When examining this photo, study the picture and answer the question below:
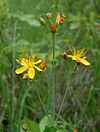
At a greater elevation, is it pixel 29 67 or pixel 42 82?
pixel 29 67

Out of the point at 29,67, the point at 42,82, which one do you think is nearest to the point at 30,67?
the point at 29,67

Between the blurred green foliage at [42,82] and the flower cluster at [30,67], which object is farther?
the blurred green foliage at [42,82]

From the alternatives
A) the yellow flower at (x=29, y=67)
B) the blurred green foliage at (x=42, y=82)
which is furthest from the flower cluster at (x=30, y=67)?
the blurred green foliage at (x=42, y=82)

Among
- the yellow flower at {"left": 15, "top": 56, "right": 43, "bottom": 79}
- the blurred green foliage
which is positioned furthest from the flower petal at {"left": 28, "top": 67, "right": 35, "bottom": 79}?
the blurred green foliage

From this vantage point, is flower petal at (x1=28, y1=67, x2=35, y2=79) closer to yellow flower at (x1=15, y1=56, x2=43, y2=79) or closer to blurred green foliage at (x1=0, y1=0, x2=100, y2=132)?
yellow flower at (x1=15, y1=56, x2=43, y2=79)

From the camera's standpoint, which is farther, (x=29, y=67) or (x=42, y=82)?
(x=42, y=82)

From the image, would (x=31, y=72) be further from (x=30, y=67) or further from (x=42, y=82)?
(x=42, y=82)

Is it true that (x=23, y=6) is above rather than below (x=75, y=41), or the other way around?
above

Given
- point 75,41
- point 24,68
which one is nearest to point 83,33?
point 75,41

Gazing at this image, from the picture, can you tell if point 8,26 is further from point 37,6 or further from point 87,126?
point 87,126

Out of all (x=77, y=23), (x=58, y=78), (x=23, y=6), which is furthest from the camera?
(x=23, y=6)

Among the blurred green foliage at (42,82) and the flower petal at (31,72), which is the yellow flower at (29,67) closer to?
the flower petal at (31,72)
